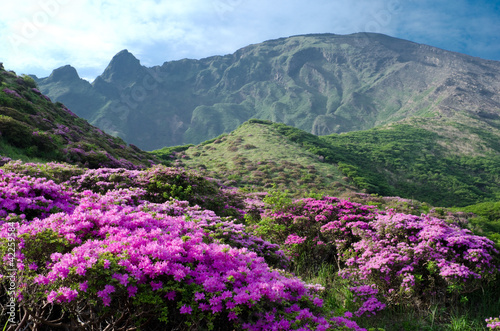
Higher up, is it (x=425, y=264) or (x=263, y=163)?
(x=263, y=163)

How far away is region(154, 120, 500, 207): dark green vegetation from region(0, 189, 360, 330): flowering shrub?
22295 millimetres

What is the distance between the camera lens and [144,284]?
3.16 m

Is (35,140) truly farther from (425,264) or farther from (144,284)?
(425,264)

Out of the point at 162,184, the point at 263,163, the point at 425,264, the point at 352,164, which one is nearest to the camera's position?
the point at 425,264

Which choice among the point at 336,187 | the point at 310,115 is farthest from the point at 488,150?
the point at 310,115

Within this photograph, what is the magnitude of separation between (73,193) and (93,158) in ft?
30.0

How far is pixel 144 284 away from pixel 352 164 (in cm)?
4802

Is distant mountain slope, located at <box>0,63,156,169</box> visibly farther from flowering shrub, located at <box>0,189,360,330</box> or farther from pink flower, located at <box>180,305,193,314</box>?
pink flower, located at <box>180,305,193,314</box>

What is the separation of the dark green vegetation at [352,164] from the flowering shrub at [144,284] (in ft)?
73.1

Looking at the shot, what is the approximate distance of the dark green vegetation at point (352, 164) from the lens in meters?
36.4

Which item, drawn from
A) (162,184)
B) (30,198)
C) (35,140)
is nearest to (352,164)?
(162,184)

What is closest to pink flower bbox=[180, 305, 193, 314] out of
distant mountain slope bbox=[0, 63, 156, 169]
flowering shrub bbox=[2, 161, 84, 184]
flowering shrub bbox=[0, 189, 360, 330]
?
flowering shrub bbox=[0, 189, 360, 330]

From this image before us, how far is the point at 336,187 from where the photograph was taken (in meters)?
34.1

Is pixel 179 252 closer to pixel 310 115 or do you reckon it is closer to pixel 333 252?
pixel 333 252
